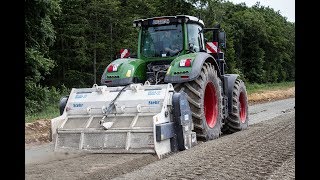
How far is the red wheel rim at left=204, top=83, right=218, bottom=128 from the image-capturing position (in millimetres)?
8062

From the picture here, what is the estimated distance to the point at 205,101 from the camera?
8141mm

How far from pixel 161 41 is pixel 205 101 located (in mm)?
1382

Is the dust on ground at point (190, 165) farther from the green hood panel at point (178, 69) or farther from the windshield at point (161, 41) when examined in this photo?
the windshield at point (161, 41)

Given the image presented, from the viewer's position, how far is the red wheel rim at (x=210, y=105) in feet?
26.5

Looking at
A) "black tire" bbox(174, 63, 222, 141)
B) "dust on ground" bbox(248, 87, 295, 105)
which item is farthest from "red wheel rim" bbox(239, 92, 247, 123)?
"dust on ground" bbox(248, 87, 295, 105)

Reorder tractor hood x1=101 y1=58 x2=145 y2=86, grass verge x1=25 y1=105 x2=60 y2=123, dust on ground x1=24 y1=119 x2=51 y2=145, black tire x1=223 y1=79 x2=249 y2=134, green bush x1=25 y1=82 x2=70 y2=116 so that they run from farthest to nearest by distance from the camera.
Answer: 1. green bush x1=25 y1=82 x2=70 y2=116
2. grass verge x1=25 y1=105 x2=60 y2=123
3. dust on ground x1=24 y1=119 x2=51 y2=145
4. black tire x1=223 y1=79 x2=249 y2=134
5. tractor hood x1=101 y1=58 x2=145 y2=86

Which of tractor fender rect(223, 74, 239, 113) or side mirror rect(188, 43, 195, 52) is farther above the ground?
side mirror rect(188, 43, 195, 52)

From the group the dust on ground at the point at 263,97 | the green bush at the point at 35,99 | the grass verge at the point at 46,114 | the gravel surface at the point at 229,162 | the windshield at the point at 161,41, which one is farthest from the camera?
the dust on ground at the point at 263,97

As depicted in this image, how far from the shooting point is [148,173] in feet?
16.3

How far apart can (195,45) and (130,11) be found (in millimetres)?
22533

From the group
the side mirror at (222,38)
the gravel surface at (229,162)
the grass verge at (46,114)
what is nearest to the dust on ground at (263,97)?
the grass verge at (46,114)

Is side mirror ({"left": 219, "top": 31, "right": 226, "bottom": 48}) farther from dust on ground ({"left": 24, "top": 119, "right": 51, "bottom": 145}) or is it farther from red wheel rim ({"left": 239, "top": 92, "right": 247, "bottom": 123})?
dust on ground ({"left": 24, "top": 119, "right": 51, "bottom": 145})

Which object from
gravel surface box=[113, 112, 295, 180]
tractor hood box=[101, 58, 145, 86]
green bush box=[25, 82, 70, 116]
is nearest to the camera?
gravel surface box=[113, 112, 295, 180]
